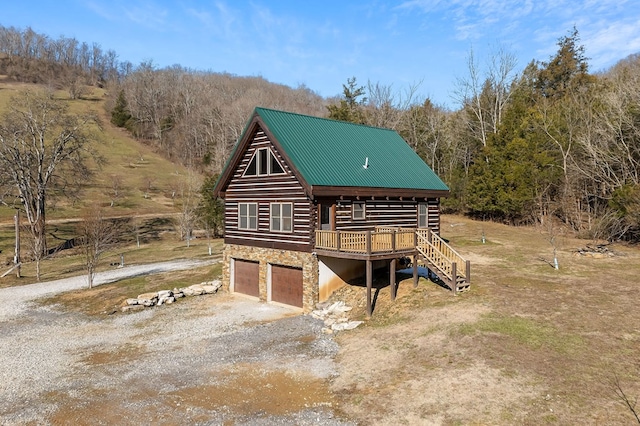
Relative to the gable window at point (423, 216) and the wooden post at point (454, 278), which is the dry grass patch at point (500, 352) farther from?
the gable window at point (423, 216)

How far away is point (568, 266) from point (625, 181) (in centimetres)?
1791

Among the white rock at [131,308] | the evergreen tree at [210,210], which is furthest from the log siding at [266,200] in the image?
the evergreen tree at [210,210]

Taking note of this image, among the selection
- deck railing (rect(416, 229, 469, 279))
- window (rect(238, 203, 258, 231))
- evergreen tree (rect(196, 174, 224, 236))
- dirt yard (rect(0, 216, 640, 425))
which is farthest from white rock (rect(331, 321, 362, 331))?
evergreen tree (rect(196, 174, 224, 236))

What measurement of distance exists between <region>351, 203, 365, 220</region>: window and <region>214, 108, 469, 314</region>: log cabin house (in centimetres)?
5

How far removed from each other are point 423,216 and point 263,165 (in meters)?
10.1

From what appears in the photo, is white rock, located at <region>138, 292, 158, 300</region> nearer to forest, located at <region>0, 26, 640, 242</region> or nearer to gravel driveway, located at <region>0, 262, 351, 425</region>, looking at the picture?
gravel driveway, located at <region>0, 262, 351, 425</region>

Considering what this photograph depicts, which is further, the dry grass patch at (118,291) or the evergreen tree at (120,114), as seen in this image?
the evergreen tree at (120,114)

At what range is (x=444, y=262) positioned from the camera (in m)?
19.8

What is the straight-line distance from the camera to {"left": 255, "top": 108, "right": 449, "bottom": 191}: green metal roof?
70.0 feet

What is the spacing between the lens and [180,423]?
10.9m

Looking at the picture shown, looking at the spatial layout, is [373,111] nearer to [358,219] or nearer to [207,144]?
[207,144]

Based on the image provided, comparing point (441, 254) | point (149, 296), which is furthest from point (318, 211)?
point (149, 296)

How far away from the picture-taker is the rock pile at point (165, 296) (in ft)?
Result: 75.5

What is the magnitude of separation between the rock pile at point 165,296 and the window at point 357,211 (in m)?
10.0
